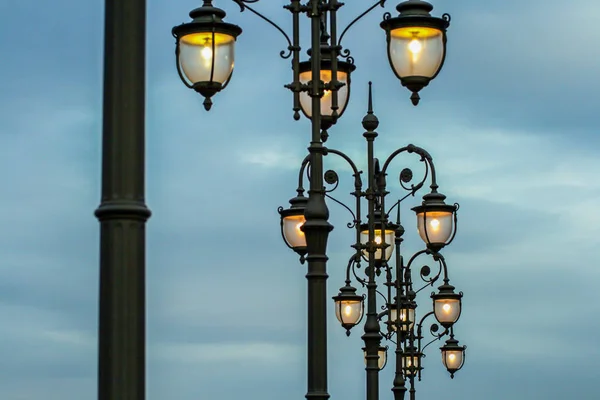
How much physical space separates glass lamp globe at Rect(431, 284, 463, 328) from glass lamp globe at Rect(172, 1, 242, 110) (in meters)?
12.4

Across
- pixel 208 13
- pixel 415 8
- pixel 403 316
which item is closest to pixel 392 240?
pixel 403 316

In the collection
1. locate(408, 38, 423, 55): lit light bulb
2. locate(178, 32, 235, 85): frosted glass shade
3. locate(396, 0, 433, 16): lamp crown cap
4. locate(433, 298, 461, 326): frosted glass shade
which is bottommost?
locate(433, 298, 461, 326): frosted glass shade

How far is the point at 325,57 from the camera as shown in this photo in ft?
41.2

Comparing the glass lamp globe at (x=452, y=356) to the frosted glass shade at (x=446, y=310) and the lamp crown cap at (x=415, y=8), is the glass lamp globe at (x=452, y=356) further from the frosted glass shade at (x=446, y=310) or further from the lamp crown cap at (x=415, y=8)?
the lamp crown cap at (x=415, y=8)

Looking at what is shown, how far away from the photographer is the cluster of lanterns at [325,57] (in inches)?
434

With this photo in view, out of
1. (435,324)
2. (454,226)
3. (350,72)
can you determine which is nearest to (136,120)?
(350,72)

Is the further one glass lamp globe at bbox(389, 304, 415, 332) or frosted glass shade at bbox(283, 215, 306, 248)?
glass lamp globe at bbox(389, 304, 415, 332)

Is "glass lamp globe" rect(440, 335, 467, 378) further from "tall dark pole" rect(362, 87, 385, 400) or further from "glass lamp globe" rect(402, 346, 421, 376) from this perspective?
"tall dark pole" rect(362, 87, 385, 400)

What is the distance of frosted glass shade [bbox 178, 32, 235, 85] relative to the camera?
10961 millimetres

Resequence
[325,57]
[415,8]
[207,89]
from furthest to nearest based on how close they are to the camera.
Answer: [325,57], [415,8], [207,89]

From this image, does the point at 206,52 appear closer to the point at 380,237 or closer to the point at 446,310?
the point at 380,237

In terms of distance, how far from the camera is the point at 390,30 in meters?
12.2

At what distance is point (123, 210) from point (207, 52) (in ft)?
19.9

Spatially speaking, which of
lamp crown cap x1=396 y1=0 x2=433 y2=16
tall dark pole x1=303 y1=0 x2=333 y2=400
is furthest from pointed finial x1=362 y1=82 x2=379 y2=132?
tall dark pole x1=303 y1=0 x2=333 y2=400
